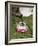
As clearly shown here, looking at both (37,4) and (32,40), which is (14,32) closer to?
(32,40)

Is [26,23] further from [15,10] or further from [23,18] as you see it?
[15,10]

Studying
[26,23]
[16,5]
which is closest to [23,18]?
[26,23]

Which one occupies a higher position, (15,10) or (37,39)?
(15,10)

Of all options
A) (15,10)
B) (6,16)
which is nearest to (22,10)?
(15,10)

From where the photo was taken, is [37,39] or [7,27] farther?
[37,39]
